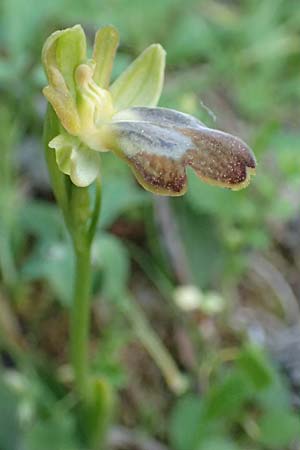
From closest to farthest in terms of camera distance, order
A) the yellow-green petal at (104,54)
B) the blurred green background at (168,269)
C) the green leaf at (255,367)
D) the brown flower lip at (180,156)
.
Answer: the brown flower lip at (180,156) < the yellow-green petal at (104,54) < the green leaf at (255,367) < the blurred green background at (168,269)

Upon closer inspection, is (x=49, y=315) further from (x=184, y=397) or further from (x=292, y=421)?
(x=292, y=421)

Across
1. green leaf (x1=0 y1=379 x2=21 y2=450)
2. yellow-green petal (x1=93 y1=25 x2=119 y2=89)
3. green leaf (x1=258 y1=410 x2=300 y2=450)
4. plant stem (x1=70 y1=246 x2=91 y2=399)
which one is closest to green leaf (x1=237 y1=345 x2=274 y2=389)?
green leaf (x1=258 y1=410 x2=300 y2=450)

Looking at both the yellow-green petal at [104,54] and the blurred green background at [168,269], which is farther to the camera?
the blurred green background at [168,269]

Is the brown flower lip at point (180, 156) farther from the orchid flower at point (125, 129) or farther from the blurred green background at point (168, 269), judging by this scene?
the blurred green background at point (168, 269)

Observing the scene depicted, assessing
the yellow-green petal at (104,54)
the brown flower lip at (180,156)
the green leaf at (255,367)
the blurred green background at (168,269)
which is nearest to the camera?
the brown flower lip at (180,156)

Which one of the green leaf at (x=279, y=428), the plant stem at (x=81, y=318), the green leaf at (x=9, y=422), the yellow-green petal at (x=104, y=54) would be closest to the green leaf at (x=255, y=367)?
the green leaf at (x=279, y=428)

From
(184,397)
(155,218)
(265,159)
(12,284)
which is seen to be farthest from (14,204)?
(265,159)

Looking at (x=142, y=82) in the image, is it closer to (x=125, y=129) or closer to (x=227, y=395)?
(x=125, y=129)
